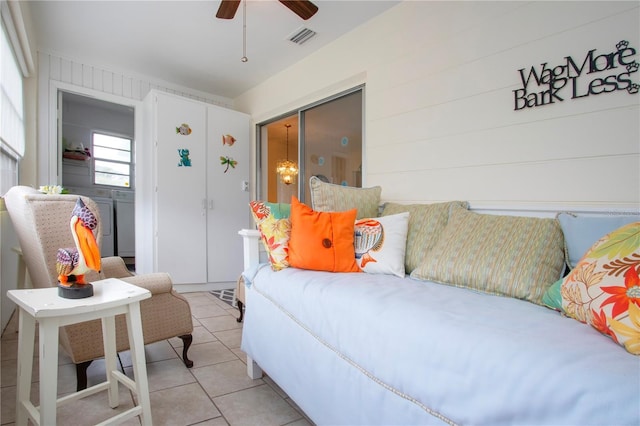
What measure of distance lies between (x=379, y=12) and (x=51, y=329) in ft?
9.30

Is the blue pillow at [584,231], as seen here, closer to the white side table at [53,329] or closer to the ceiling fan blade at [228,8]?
the white side table at [53,329]

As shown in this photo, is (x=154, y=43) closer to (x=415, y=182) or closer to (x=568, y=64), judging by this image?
(x=415, y=182)

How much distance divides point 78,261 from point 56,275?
1.30 ft

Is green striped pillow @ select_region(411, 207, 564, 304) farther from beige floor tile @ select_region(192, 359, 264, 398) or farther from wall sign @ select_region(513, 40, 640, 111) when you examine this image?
beige floor tile @ select_region(192, 359, 264, 398)

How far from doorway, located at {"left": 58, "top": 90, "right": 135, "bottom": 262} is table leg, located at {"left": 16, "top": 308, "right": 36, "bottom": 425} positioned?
444 cm

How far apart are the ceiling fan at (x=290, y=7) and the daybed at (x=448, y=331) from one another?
1.39 m

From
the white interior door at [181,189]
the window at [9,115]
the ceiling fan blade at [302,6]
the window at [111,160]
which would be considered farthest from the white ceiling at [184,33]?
the window at [111,160]

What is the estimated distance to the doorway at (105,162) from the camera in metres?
5.29

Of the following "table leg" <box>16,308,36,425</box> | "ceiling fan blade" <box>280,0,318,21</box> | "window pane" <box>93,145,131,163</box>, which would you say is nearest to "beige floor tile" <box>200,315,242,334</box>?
"table leg" <box>16,308,36,425</box>

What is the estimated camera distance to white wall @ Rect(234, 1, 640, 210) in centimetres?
150

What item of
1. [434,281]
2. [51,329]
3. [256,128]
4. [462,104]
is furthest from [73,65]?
→ [434,281]

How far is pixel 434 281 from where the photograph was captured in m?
1.47

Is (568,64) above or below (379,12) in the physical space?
below

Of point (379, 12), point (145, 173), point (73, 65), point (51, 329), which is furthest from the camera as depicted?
point (145, 173)
